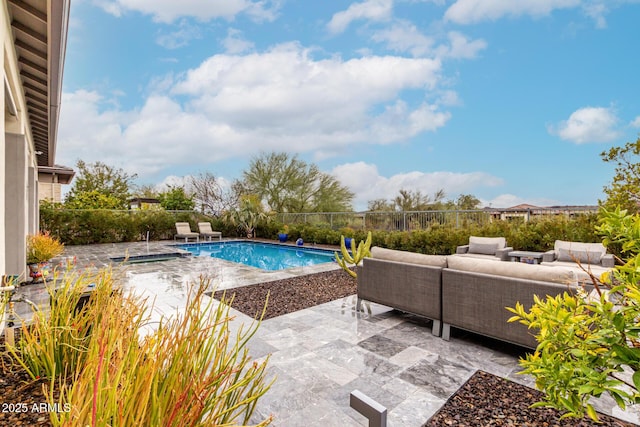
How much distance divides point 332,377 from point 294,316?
1.67 metres

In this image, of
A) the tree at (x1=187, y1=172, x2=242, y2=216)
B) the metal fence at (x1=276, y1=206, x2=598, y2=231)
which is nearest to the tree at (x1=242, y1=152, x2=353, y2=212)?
the tree at (x1=187, y1=172, x2=242, y2=216)

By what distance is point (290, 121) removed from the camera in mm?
20344

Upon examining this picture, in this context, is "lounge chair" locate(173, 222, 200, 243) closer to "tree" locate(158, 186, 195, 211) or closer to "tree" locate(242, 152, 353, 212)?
"tree" locate(242, 152, 353, 212)

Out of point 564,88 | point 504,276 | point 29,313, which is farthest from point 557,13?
point 29,313

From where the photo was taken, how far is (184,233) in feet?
50.0

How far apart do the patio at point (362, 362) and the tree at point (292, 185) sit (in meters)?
16.7

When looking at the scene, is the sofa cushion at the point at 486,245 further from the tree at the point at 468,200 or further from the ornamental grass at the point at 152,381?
the tree at the point at 468,200

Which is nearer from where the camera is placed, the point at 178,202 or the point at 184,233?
the point at 184,233

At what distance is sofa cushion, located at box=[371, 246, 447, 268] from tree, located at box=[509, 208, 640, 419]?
2.64 metres

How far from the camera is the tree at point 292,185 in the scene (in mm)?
21438

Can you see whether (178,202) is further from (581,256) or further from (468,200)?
(581,256)

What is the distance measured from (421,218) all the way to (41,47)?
1015 centimetres

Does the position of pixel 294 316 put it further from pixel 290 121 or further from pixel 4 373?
pixel 290 121

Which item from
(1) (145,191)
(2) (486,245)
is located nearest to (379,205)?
(2) (486,245)
